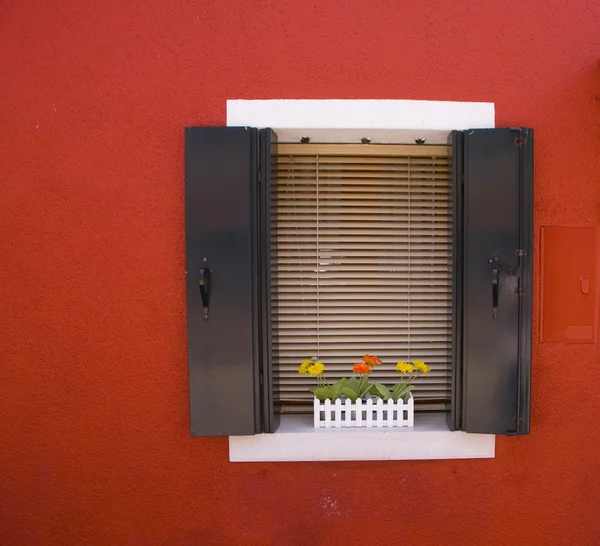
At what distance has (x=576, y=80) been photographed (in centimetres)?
243

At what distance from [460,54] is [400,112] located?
452mm

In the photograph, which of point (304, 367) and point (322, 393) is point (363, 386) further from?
point (304, 367)

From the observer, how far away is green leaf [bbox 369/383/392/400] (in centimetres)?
249

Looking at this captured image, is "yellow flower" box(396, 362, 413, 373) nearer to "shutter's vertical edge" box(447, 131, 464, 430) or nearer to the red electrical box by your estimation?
"shutter's vertical edge" box(447, 131, 464, 430)

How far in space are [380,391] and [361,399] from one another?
0.39 feet

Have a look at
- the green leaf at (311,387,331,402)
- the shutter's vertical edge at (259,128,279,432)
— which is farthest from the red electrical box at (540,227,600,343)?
the shutter's vertical edge at (259,128,279,432)

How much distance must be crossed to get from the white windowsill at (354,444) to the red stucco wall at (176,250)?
9cm

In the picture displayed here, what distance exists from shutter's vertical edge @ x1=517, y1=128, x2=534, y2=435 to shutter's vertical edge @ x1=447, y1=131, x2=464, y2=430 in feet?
0.99

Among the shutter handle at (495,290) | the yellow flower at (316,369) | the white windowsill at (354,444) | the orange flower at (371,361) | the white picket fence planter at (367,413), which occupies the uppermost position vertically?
the shutter handle at (495,290)

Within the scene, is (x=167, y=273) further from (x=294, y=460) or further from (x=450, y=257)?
(x=450, y=257)

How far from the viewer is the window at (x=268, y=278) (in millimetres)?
2309

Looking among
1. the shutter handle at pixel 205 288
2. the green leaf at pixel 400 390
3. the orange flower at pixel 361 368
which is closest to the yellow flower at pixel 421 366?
the green leaf at pixel 400 390

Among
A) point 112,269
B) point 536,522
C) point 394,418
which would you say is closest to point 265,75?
point 112,269

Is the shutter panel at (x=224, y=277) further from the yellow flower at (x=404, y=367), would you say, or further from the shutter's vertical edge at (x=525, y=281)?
the shutter's vertical edge at (x=525, y=281)
